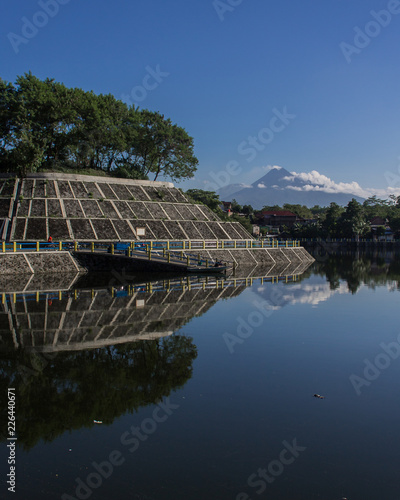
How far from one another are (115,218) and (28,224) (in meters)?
11.1

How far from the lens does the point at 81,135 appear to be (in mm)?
69750

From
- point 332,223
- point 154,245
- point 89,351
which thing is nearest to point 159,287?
point 89,351

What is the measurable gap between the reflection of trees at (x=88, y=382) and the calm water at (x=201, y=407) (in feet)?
0.17

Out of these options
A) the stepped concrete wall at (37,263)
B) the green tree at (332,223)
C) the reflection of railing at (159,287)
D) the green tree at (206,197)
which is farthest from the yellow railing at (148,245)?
the green tree at (332,223)

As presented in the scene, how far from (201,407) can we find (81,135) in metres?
63.9

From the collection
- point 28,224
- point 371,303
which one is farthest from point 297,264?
point 28,224

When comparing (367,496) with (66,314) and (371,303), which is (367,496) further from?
(371,303)

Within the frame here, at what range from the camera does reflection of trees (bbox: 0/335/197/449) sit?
12.1m

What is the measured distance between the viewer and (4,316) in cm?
2434

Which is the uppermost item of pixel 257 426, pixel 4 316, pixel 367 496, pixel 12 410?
pixel 367 496

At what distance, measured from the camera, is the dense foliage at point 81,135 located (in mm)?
65250

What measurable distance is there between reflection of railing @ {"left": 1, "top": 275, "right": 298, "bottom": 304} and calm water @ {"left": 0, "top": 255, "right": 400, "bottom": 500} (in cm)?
549

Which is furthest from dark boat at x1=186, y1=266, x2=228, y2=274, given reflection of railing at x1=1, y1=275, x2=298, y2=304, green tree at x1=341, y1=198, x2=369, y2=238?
green tree at x1=341, y1=198, x2=369, y2=238

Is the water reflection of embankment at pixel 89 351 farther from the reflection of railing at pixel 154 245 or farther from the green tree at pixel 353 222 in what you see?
the green tree at pixel 353 222
